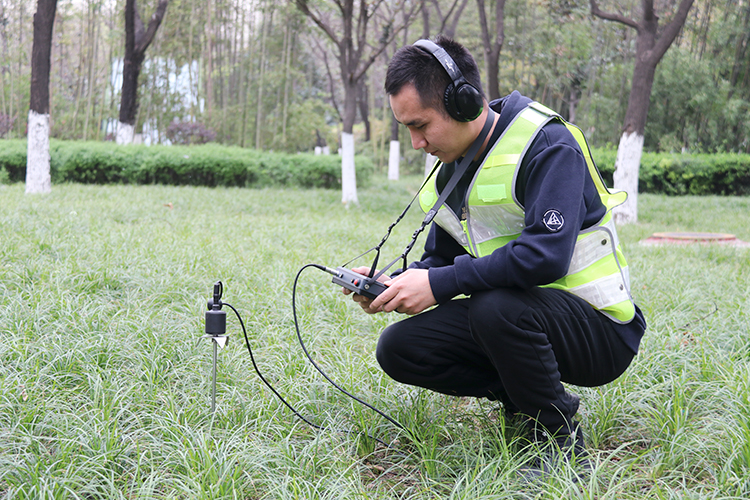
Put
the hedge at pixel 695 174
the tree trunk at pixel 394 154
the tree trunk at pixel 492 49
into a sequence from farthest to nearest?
1. the tree trunk at pixel 394 154
2. the hedge at pixel 695 174
3. the tree trunk at pixel 492 49

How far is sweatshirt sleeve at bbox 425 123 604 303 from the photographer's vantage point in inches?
62.4

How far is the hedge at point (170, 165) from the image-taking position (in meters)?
11.1

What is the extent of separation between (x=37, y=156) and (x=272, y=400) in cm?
810

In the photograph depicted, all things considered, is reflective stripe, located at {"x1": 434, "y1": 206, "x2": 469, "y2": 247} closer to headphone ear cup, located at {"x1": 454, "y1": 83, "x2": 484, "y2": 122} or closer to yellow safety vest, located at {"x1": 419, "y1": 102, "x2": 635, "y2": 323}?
yellow safety vest, located at {"x1": 419, "y1": 102, "x2": 635, "y2": 323}

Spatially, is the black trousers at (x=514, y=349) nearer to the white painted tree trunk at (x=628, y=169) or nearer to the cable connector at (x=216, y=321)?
the cable connector at (x=216, y=321)

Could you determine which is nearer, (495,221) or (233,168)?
(495,221)

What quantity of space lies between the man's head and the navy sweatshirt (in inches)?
6.1

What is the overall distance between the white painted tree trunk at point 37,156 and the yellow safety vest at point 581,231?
8.62 metres

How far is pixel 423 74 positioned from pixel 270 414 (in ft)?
4.11

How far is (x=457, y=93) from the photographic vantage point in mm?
1680

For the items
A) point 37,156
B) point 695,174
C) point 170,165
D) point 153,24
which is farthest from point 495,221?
point 695,174

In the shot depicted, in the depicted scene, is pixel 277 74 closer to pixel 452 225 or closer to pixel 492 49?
pixel 492 49

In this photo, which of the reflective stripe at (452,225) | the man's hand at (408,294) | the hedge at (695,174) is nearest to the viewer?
the man's hand at (408,294)

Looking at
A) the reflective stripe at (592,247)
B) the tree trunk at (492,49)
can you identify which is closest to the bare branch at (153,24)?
the tree trunk at (492,49)
